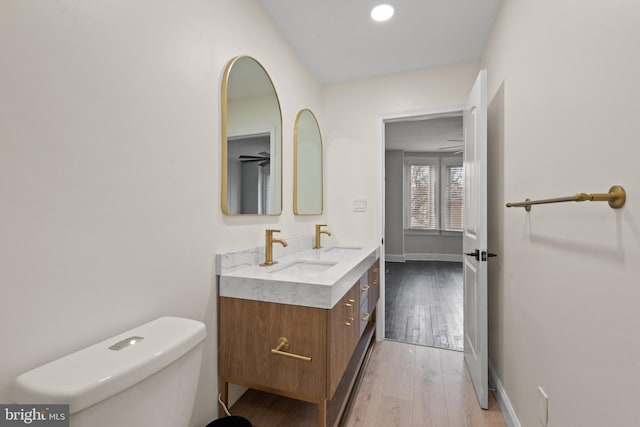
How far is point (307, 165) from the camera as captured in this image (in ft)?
7.72

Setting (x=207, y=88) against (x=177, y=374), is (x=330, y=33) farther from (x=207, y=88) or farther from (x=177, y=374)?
(x=177, y=374)

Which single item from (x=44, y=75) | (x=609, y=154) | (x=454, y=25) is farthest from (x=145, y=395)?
(x=454, y=25)

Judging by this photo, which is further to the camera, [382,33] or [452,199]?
[452,199]

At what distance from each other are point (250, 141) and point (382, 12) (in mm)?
1163

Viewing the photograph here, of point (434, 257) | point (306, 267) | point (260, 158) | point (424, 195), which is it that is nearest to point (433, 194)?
point (424, 195)

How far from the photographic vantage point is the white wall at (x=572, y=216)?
703 millimetres

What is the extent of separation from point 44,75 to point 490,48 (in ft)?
7.87

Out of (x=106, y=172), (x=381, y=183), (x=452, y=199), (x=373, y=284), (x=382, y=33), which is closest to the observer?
(x=106, y=172)

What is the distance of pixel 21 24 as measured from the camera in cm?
69

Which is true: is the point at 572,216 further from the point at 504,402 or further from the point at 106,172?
the point at 106,172

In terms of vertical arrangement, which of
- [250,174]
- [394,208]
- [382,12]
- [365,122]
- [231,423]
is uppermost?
[382,12]

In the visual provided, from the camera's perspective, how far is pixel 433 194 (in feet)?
20.4

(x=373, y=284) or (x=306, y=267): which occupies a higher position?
(x=306, y=267)

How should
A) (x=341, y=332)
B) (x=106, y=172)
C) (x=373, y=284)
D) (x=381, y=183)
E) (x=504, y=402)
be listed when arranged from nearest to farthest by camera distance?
(x=106, y=172) < (x=341, y=332) < (x=504, y=402) < (x=373, y=284) < (x=381, y=183)
